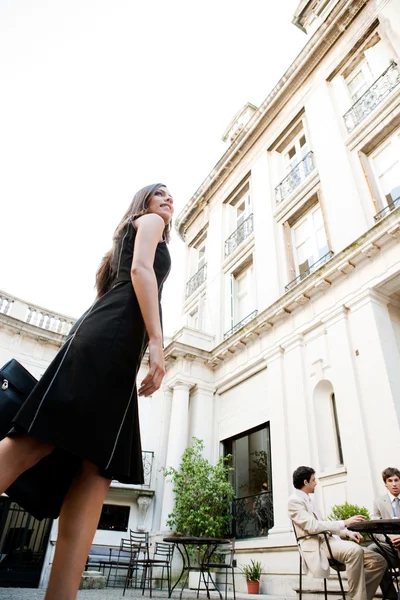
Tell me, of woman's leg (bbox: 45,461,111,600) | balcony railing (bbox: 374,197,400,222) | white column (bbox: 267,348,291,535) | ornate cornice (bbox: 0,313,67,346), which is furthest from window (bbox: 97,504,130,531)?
woman's leg (bbox: 45,461,111,600)

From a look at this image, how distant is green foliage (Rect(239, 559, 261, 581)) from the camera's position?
741cm

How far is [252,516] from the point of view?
9.09m

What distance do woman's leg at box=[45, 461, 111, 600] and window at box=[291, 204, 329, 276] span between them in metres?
9.22

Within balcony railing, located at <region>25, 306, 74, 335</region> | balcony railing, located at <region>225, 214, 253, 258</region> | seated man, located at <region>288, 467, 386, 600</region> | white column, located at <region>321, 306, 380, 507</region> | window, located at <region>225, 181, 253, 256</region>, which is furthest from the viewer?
window, located at <region>225, 181, 253, 256</region>

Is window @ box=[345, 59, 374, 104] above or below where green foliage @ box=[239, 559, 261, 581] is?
above

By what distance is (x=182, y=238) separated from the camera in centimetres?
1969

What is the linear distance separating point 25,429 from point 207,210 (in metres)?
17.1

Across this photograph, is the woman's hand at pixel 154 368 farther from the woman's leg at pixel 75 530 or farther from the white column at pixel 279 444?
the white column at pixel 279 444

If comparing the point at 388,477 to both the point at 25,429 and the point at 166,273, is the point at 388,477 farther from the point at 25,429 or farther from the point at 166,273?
the point at 25,429

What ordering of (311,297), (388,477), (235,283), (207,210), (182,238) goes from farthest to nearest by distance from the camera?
(182,238)
(207,210)
(235,283)
(311,297)
(388,477)

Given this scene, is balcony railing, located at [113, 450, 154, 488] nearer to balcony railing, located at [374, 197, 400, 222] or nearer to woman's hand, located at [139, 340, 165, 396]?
balcony railing, located at [374, 197, 400, 222]

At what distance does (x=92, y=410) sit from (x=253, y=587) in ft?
26.1

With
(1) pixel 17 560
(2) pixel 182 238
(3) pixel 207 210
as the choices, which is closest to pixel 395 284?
(1) pixel 17 560

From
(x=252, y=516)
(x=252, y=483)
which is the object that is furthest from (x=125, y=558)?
(x=252, y=483)
